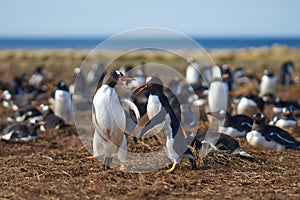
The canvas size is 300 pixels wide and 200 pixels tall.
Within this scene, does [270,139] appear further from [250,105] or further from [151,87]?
[250,105]

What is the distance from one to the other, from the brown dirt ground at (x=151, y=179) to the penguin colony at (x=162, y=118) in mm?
273

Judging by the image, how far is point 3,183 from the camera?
21.7ft

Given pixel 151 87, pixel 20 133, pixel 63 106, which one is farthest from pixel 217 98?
pixel 151 87

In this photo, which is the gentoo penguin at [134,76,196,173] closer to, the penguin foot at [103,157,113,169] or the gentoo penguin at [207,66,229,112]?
the penguin foot at [103,157,113,169]

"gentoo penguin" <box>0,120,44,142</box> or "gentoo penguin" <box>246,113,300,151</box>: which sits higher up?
"gentoo penguin" <box>246,113,300,151</box>

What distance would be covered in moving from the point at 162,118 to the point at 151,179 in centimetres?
84

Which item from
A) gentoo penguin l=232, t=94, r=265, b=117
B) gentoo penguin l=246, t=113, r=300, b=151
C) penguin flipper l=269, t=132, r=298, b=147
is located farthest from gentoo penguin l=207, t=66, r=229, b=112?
penguin flipper l=269, t=132, r=298, b=147

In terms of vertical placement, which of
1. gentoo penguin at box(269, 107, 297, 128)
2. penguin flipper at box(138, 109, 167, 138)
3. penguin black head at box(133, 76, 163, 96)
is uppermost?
penguin black head at box(133, 76, 163, 96)

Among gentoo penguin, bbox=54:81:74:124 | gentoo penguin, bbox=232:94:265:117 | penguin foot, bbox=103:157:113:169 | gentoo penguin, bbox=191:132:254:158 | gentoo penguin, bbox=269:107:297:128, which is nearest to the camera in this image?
penguin foot, bbox=103:157:113:169

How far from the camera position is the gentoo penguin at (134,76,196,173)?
6.92 metres

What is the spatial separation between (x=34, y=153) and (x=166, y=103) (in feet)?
9.98

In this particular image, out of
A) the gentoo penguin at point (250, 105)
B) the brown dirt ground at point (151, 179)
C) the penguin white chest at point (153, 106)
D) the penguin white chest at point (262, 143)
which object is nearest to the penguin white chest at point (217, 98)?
the gentoo penguin at point (250, 105)

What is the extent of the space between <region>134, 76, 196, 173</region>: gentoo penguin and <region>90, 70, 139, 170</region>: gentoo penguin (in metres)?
0.35

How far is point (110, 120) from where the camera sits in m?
7.04
